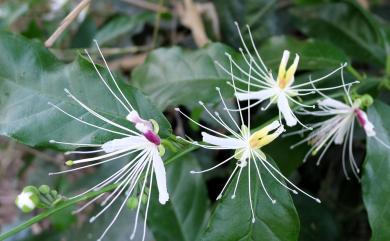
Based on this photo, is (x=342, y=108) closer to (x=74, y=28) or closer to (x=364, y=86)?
(x=364, y=86)

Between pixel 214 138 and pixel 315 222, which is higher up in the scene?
pixel 214 138

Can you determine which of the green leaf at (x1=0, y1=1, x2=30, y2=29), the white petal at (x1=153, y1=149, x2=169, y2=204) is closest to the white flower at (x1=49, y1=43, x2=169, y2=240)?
the white petal at (x1=153, y1=149, x2=169, y2=204)

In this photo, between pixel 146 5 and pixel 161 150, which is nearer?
pixel 161 150

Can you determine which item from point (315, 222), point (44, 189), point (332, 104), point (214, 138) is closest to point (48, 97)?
point (44, 189)

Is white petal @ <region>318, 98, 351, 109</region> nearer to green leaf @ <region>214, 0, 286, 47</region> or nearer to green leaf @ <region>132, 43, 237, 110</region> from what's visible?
green leaf @ <region>132, 43, 237, 110</region>

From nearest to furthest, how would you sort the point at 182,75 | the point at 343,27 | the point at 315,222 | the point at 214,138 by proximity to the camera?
the point at 214,138
the point at 182,75
the point at 315,222
the point at 343,27

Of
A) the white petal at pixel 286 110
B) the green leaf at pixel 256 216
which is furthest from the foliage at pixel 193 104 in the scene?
the white petal at pixel 286 110

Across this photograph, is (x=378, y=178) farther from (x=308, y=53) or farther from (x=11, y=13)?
(x=11, y=13)
